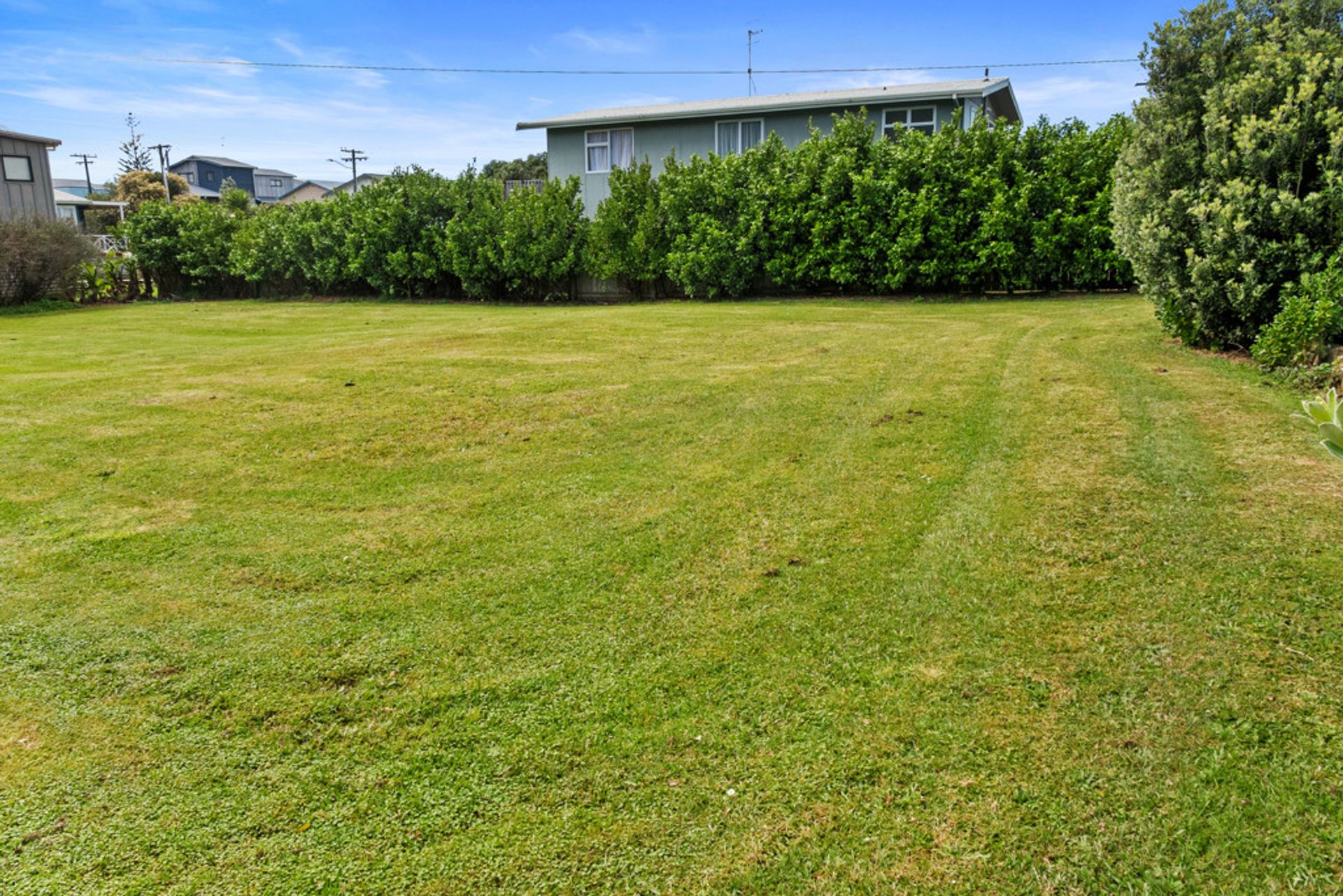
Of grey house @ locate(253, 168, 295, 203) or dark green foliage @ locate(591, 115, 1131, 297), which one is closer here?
dark green foliage @ locate(591, 115, 1131, 297)

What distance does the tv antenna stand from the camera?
26.8 meters

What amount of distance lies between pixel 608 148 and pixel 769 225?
11071 millimetres

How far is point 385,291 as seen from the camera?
18938mm

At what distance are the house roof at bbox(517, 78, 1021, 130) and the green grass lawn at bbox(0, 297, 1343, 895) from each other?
1629 cm

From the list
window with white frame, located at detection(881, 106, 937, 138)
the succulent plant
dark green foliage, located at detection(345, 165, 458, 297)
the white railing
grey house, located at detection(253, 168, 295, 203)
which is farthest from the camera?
grey house, located at detection(253, 168, 295, 203)

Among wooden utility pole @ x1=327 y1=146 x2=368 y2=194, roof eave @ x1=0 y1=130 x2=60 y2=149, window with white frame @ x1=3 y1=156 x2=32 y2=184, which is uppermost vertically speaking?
wooden utility pole @ x1=327 y1=146 x2=368 y2=194

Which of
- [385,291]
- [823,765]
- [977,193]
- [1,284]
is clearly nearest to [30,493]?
[823,765]

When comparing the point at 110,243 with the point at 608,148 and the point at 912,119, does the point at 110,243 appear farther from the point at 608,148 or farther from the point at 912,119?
the point at 912,119

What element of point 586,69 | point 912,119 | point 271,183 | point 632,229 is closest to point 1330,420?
point 632,229

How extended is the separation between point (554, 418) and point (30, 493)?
10.5 ft

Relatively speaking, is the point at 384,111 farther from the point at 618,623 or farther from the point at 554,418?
the point at 618,623

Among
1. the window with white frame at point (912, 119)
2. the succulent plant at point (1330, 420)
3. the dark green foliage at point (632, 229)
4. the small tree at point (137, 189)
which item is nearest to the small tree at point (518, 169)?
the small tree at point (137, 189)

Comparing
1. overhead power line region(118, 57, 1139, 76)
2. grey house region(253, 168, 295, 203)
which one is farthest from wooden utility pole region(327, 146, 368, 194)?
grey house region(253, 168, 295, 203)

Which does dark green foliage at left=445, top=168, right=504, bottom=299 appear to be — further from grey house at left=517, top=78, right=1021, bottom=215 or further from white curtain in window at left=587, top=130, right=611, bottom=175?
white curtain in window at left=587, top=130, right=611, bottom=175
